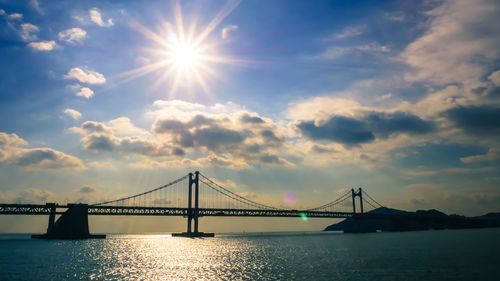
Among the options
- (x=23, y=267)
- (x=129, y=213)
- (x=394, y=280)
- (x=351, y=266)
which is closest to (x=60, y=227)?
(x=129, y=213)

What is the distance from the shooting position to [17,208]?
9612cm

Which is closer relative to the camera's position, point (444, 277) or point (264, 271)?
point (444, 277)

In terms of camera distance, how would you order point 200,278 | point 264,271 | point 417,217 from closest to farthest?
point 200,278, point 264,271, point 417,217

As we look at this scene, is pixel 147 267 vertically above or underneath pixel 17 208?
underneath

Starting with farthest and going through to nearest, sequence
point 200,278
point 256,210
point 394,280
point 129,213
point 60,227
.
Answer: point 256,210 < point 129,213 < point 60,227 < point 200,278 < point 394,280

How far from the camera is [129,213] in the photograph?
112m

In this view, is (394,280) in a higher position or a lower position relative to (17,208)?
lower

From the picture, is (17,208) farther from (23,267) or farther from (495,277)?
(495,277)

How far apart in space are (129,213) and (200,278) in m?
88.2

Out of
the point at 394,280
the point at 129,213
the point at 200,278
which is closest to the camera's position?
the point at 394,280

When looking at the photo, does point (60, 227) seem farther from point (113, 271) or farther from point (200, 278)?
point (200, 278)

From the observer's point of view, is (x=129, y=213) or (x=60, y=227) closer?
(x=60, y=227)

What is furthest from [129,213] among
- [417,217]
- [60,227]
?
[417,217]

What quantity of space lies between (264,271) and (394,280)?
502 inches
